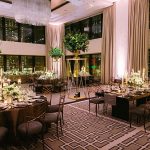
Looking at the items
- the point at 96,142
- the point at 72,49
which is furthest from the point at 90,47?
the point at 96,142

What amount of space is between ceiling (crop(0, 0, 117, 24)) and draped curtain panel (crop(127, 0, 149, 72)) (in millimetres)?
1643

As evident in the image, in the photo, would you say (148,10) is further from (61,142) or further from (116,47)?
(61,142)

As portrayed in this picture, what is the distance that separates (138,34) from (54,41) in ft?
26.0

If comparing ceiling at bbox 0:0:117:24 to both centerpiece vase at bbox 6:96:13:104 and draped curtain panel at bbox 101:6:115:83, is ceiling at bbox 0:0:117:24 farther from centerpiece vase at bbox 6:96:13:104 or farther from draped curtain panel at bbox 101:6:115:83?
centerpiece vase at bbox 6:96:13:104

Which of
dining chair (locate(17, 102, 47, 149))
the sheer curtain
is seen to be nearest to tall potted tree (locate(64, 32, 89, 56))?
the sheer curtain

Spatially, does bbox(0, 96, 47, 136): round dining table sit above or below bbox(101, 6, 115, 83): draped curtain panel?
below

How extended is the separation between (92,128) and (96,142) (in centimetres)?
77

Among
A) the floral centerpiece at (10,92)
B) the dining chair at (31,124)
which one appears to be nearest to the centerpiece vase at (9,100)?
the floral centerpiece at (10,92)

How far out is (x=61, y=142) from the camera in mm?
3766

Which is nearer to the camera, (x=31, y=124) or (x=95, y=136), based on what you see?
(x=31, y=124)

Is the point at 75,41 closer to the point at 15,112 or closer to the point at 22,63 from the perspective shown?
the point at 15,112

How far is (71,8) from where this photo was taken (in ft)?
37.1

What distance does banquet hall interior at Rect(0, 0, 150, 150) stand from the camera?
375 cm

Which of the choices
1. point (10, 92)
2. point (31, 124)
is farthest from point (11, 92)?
point (31, 124)
